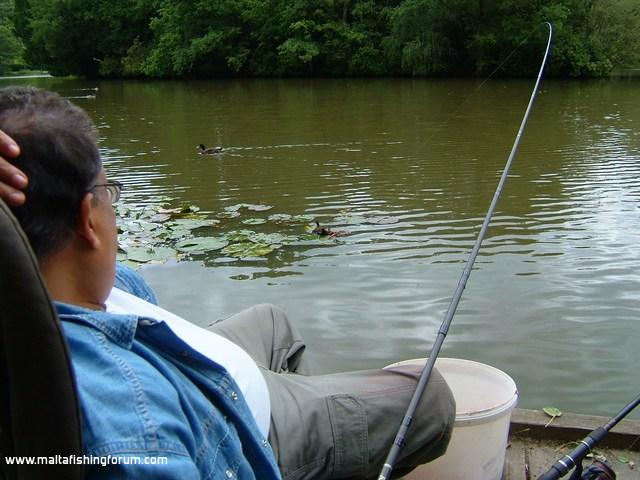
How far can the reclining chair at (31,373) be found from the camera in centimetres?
98

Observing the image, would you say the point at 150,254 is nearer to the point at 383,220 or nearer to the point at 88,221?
the point at 383,220

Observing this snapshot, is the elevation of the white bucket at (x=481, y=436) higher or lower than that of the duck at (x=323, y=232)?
higher

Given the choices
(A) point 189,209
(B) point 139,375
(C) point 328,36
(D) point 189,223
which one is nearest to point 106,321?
(B) point 139,375

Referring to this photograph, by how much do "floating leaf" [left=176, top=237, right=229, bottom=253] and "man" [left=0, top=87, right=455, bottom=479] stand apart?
4136 mm

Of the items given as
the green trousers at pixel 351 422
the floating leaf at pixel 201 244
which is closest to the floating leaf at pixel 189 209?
the floating leaf at pixel 201 244

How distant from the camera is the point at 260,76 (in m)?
→ 35.4

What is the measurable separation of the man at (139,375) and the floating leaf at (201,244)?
4.14 m

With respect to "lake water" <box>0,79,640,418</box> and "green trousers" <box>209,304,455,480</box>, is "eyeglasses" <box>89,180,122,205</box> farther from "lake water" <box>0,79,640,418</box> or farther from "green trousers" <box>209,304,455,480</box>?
"lake water" <box>0,79,640,418</box>

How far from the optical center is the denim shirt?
44.4 inches

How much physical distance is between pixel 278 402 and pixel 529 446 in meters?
1.28

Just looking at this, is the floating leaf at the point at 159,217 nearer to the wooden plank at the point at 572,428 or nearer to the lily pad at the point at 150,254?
the lily pad at the point at 150,254

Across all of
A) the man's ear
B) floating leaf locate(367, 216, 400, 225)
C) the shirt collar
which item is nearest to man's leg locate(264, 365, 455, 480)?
the shirt collar

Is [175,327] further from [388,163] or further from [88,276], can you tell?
[388,163]

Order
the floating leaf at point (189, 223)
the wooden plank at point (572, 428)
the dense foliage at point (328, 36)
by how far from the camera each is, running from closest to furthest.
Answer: the wooden plank at point (572, 428) < the floating leaf at point (189, 223) < the dense foliage at point (328, 36)
